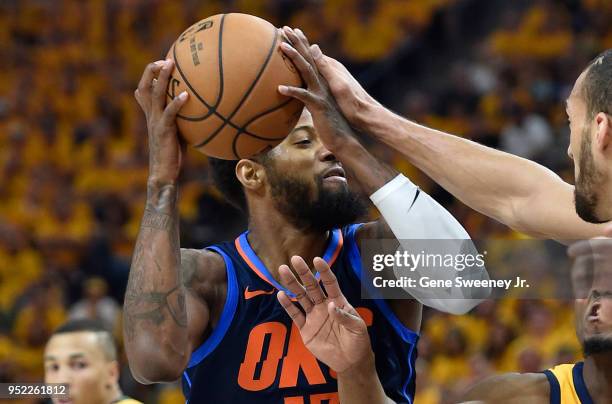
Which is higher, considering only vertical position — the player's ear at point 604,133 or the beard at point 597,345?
the player's ear at point 604,133

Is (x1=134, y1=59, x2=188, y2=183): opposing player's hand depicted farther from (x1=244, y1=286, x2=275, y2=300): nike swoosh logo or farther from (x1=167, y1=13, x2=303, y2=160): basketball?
(x1=244, y1=286, x2=275, y2=300): nike swoosh logo

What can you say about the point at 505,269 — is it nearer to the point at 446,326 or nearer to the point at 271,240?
the point at 271,240

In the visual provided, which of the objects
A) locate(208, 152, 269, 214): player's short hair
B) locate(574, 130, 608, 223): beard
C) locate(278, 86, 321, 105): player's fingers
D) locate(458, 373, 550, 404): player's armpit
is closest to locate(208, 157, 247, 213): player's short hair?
locate(208, 152, 269, 214): player's short hair

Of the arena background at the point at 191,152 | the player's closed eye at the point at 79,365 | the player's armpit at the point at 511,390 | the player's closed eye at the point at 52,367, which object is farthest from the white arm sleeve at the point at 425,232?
the arena background at the point at 191,152

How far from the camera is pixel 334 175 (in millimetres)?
3730

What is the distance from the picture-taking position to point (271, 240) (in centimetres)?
385

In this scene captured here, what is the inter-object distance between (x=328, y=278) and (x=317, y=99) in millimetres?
617

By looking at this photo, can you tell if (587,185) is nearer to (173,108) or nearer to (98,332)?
(173,108)

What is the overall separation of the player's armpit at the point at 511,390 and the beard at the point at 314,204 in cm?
103

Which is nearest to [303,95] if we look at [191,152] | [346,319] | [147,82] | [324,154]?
[324,154]

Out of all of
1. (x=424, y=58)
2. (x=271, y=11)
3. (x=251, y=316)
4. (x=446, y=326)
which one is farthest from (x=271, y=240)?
(x=271, y=11)

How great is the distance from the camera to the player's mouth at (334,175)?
3.71m

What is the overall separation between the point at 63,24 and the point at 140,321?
10386 millimetres

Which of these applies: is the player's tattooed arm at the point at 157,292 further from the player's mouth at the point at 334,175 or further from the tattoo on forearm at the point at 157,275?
the player's mouth at the point at 334,175
